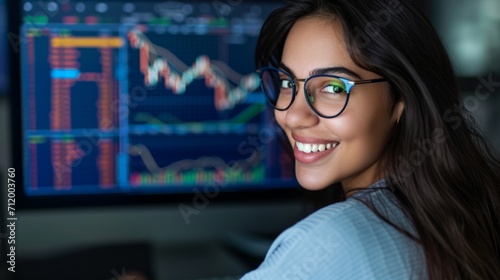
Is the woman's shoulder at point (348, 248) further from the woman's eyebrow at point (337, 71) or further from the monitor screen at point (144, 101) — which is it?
the monitor screen at point (144, 101)

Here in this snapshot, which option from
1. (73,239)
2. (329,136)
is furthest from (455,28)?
(73,239)

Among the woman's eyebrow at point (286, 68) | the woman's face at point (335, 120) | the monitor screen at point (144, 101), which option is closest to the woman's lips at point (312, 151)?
the woman's face at point (335, 120)

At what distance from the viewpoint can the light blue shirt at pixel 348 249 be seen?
0.67 m

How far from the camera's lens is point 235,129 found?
135cm

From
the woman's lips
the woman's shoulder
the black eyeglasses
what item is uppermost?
the black eyeglasses

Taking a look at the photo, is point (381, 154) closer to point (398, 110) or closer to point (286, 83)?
point (398, 110)

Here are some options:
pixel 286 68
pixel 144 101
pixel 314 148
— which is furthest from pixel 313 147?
pixel 144 101

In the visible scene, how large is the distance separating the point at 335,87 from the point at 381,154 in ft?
0.40

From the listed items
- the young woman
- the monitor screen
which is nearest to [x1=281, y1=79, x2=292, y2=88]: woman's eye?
the young woman

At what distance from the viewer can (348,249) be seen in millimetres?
674

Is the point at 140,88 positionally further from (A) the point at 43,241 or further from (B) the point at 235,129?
(A) the point at 43,241

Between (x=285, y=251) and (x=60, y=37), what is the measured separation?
734 millimetres

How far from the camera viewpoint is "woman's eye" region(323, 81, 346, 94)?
812 mm

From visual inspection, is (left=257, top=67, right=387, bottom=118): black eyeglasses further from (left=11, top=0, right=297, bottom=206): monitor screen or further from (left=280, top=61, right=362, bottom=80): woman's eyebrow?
(left=11, top=0, right=297, bottom=206): monitor screen
